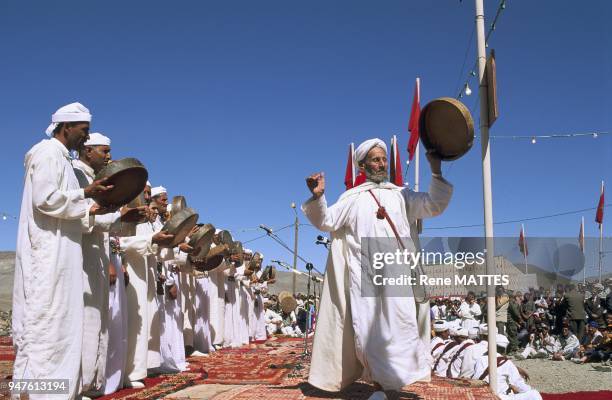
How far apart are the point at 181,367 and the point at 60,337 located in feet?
13.4

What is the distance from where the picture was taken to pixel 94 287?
181 inches

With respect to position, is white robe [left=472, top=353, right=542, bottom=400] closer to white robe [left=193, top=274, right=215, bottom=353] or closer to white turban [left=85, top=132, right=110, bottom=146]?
white turban [left=85, top=132, right=110, bottom=146]

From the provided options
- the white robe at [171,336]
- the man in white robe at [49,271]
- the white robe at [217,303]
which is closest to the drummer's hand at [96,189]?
the man in white robe at [49,271]

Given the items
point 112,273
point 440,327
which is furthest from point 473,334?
point 112,273

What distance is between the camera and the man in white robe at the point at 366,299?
4648mm

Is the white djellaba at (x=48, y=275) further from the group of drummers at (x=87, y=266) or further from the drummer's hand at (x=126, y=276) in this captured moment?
the drummer's hand at (x=126, y=276)

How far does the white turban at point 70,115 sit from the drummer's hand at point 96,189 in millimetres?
572

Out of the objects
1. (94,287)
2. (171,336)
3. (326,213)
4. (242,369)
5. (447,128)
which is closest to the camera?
(94,287)

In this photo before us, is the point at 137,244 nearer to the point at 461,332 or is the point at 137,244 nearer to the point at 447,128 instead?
the point at 447,128

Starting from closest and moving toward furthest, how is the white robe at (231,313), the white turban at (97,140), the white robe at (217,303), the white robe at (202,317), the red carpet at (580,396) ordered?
the white turban at (97,140) < the red carpet at (580,396) < the white robe at (202,317) < the white robe at (217,303) < the white robe at (231,313)

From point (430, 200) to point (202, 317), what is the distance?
22.7 feet

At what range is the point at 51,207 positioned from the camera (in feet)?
12.9

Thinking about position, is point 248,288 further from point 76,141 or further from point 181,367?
point 76,141

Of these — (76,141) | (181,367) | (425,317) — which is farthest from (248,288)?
(76,141)
